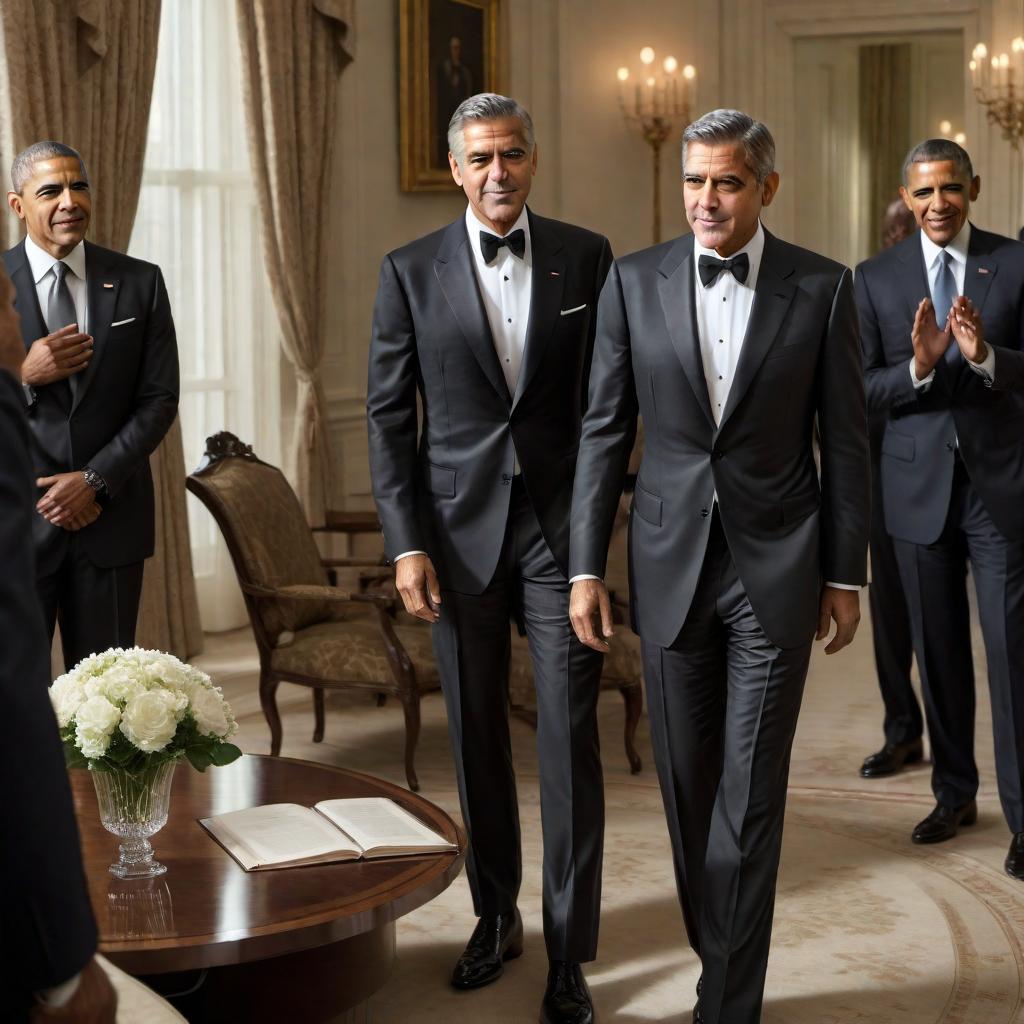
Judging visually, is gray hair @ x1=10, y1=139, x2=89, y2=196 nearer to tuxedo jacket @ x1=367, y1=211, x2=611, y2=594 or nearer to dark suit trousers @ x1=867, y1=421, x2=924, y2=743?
tuxedo jacket @ x1=367, y1=211, x2=611, y2=594

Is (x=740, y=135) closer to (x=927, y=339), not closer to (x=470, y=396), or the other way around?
(x=470, y=396)

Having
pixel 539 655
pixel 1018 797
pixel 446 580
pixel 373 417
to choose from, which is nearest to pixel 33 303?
pixel 373 417

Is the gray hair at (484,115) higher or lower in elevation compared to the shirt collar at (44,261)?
higher

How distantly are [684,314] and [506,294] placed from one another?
0.52m

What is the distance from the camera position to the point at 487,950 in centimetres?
342

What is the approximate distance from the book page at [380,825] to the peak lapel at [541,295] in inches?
36.7

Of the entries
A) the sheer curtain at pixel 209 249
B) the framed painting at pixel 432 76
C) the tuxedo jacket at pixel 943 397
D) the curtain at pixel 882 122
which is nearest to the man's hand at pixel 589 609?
the tuxedo jacket at pixel 943 397

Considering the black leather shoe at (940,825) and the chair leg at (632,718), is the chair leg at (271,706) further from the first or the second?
the black leather shoe at (940,825)

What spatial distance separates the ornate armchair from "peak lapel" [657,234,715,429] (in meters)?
2.22


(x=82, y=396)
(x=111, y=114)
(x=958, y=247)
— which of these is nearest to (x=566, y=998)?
(x=82, y=396)

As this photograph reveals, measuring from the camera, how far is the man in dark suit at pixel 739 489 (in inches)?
112

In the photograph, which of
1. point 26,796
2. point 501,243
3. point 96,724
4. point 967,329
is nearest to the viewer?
point 26,796

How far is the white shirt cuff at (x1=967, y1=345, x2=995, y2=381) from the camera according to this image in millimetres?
3801

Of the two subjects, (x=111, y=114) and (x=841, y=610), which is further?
(x=111, y=114)
